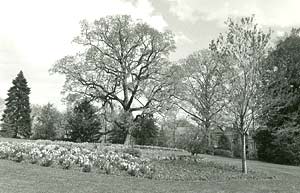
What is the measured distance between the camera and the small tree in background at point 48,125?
137 ft

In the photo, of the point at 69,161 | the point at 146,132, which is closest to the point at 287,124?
the point at 146,132

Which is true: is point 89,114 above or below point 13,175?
above

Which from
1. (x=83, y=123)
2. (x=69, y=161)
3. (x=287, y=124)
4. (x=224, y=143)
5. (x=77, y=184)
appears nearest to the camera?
(x=77, y=184)

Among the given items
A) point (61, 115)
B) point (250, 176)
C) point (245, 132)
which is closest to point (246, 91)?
point (245, 132)

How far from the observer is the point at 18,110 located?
4412cm

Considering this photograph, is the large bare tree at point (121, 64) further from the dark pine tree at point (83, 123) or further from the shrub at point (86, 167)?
the shrub at point (86, 167)

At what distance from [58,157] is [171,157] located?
8405 millimetres

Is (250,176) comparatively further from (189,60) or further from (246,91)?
(189,60)

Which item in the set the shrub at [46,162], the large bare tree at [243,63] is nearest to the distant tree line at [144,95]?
the large bare tree at [243,63]

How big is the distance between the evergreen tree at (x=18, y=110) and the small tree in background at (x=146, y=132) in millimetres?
15037

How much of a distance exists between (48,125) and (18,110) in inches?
191

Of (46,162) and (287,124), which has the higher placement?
(287,124)

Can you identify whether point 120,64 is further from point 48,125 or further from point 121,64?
point 48,125

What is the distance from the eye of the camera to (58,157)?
13828 mm
